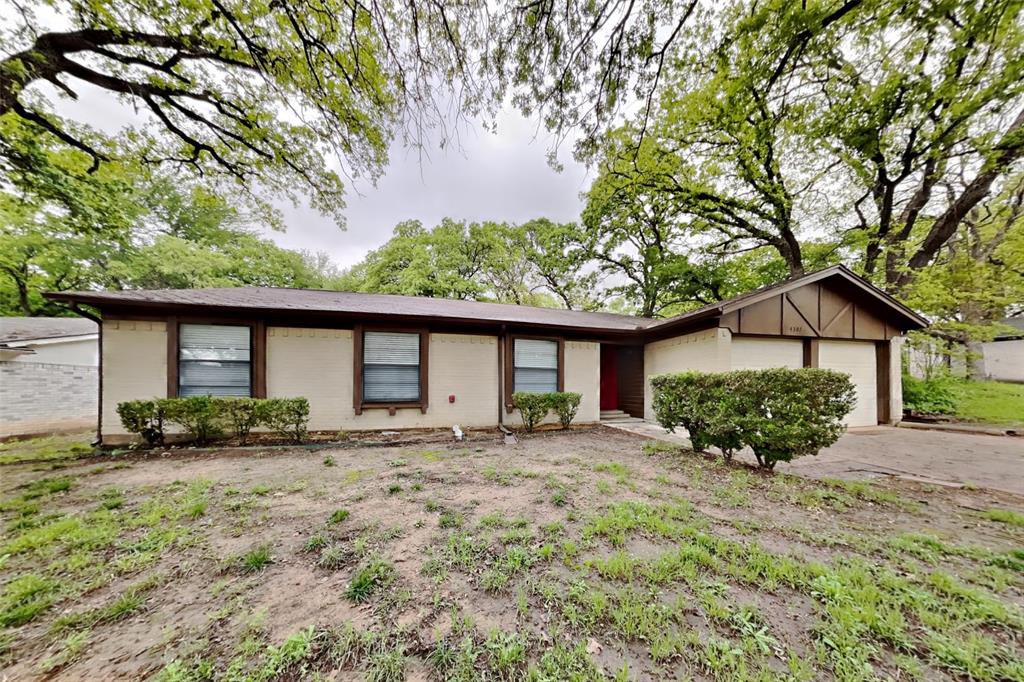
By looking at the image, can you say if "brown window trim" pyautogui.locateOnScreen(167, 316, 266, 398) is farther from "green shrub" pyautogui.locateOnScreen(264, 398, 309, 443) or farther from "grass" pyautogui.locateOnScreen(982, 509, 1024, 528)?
"grass" pyautogui.locateOnScreen(982, 509, 1024, 528)

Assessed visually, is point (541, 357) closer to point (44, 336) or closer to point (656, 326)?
point (656, 326)

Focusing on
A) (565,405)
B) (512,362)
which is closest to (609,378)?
(565,405)

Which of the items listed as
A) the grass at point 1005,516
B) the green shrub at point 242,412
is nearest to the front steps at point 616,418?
the grass at point 1005,516

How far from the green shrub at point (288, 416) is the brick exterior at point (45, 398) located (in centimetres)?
668

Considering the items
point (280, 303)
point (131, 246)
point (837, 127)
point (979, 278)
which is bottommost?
point (280, 303)

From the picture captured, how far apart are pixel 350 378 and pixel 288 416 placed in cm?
132

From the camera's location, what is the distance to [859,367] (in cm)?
894

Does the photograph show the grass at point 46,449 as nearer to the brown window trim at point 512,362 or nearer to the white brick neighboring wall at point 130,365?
the white brick neighboring wall at point 130,365

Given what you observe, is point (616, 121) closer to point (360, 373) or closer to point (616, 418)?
point (360, 373)

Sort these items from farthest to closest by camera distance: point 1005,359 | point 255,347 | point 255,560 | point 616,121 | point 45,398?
point 1005,359
point 45,398
point 255,347
point 616,121
point 255,560

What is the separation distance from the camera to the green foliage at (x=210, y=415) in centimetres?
568

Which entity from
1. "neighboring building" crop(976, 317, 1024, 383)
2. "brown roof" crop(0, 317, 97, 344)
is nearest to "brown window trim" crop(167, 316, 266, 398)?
"brown roof" crop(0, 317, 97, 344)

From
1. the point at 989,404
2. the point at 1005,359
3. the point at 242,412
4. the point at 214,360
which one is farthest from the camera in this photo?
the point at 1005,359

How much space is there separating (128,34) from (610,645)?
980 centimetres
